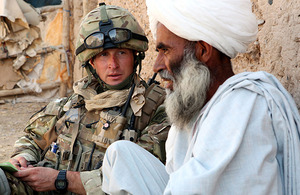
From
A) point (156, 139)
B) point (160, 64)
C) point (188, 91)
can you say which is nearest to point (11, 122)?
point (156, 139)

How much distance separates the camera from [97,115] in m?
3.30

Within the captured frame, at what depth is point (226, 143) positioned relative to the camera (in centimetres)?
177

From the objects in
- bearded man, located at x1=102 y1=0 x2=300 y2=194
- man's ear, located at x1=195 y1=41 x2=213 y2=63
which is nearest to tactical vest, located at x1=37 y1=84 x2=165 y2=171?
bearded man, located at x1=102 y1=0 x2=300 y2=194

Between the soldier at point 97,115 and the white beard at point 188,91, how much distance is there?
27.1 inches

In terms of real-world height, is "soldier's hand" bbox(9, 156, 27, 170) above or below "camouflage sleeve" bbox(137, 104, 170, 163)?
below

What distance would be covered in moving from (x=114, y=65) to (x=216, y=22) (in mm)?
1244

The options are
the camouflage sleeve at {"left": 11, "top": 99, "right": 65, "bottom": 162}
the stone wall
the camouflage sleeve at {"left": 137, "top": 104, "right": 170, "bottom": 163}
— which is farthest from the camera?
the camouflage sleeve at {"left": 11, "top": 99, "right": 65, "bottom": 162}

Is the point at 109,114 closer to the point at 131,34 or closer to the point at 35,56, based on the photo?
the point at 131,34

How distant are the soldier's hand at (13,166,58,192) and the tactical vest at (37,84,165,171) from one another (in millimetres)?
231

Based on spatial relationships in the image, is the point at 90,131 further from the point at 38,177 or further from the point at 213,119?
the point at 213,119

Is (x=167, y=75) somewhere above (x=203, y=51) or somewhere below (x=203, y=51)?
below

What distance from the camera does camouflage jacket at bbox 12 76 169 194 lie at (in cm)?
312

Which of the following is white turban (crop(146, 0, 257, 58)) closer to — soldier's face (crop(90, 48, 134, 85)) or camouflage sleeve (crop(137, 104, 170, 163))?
camouflage sleeve (crop(137, 104, 170, 163))

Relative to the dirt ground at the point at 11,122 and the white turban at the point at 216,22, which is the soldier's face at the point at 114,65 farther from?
the dirt ground at the point at 11,122
